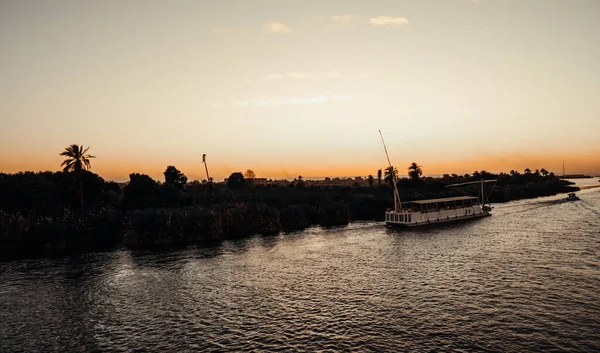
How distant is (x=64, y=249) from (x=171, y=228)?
15818 millimetres

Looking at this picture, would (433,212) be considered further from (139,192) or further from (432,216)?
(139,192)

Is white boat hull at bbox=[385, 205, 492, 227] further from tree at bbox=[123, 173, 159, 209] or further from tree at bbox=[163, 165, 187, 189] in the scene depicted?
tree at bbox=[163, 165, 187, 189]

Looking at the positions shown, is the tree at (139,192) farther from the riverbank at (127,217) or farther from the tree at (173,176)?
the tree at (173,176)

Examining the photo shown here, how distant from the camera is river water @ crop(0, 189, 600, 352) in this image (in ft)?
81.5

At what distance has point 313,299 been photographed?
3303cm

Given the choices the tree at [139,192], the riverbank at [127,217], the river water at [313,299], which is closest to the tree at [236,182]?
the riverbank at [127,217]

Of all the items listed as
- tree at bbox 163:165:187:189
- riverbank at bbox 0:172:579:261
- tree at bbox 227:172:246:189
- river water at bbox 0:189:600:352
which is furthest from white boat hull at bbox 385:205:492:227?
tree at bbox 227:172:246:189

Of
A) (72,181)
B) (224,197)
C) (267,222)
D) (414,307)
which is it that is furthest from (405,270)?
(72,181)

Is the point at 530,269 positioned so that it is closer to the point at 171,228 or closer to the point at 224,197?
the point at 171,228

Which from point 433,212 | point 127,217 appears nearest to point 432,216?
point 433,212

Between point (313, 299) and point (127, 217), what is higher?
point (127, 217)

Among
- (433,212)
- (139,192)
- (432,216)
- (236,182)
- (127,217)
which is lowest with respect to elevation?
(432,216)

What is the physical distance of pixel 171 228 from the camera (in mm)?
62938

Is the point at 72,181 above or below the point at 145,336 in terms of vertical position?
above
